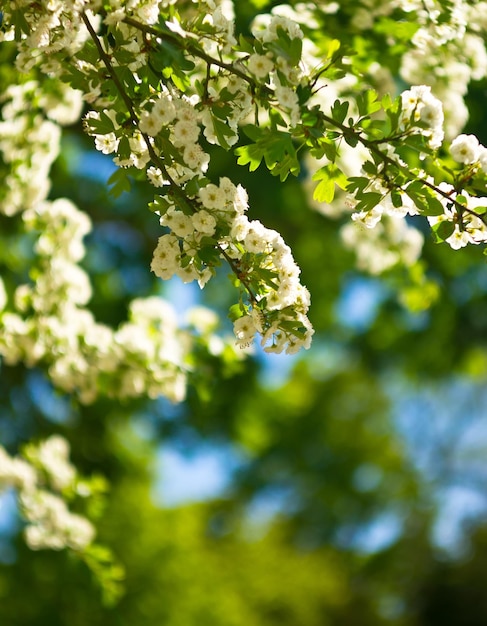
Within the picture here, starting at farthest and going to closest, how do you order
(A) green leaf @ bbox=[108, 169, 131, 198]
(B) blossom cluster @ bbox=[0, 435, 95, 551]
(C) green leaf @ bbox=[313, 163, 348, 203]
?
(B) blossom cluster @ bbox=[0, 435, 95, 551]
(A) green leaf @ bbox=[108, 169, 131, 198]
(C) green leaf @ bbox=[313, 163, 348, 203]

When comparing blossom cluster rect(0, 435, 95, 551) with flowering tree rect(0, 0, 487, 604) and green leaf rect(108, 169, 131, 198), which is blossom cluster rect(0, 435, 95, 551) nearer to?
green leaf rect(108, 169, 131, 198)

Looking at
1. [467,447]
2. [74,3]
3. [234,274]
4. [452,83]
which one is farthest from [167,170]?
[467,447]

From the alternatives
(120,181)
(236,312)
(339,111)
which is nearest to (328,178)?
(339,111)

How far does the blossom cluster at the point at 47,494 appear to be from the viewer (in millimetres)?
4543

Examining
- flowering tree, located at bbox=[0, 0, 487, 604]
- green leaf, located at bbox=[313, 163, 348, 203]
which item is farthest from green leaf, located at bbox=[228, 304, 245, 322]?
green leaf, located at bbox=[313, 163, 348, 203]

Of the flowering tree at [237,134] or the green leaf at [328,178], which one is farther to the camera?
the green leaf at [328,178]

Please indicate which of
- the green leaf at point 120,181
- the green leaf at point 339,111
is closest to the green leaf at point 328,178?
the green leaf at point 339,111

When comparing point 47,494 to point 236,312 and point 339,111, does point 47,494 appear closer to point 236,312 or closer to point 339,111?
point 236,312

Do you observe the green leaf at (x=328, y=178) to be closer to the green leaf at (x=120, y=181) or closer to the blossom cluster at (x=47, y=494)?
the green leaf at (x=120, y=181)

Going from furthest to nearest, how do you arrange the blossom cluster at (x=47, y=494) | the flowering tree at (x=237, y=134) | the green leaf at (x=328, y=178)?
the blossom cluster at (x=47, y=494), the green leaf at (x=328, y=178), the flowering tree at (x=237, y=134)

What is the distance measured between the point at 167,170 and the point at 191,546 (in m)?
12.1

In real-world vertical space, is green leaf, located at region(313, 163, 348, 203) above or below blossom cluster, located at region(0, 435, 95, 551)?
below

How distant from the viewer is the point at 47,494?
15.5ft

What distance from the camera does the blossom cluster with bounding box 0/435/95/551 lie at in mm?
4543
